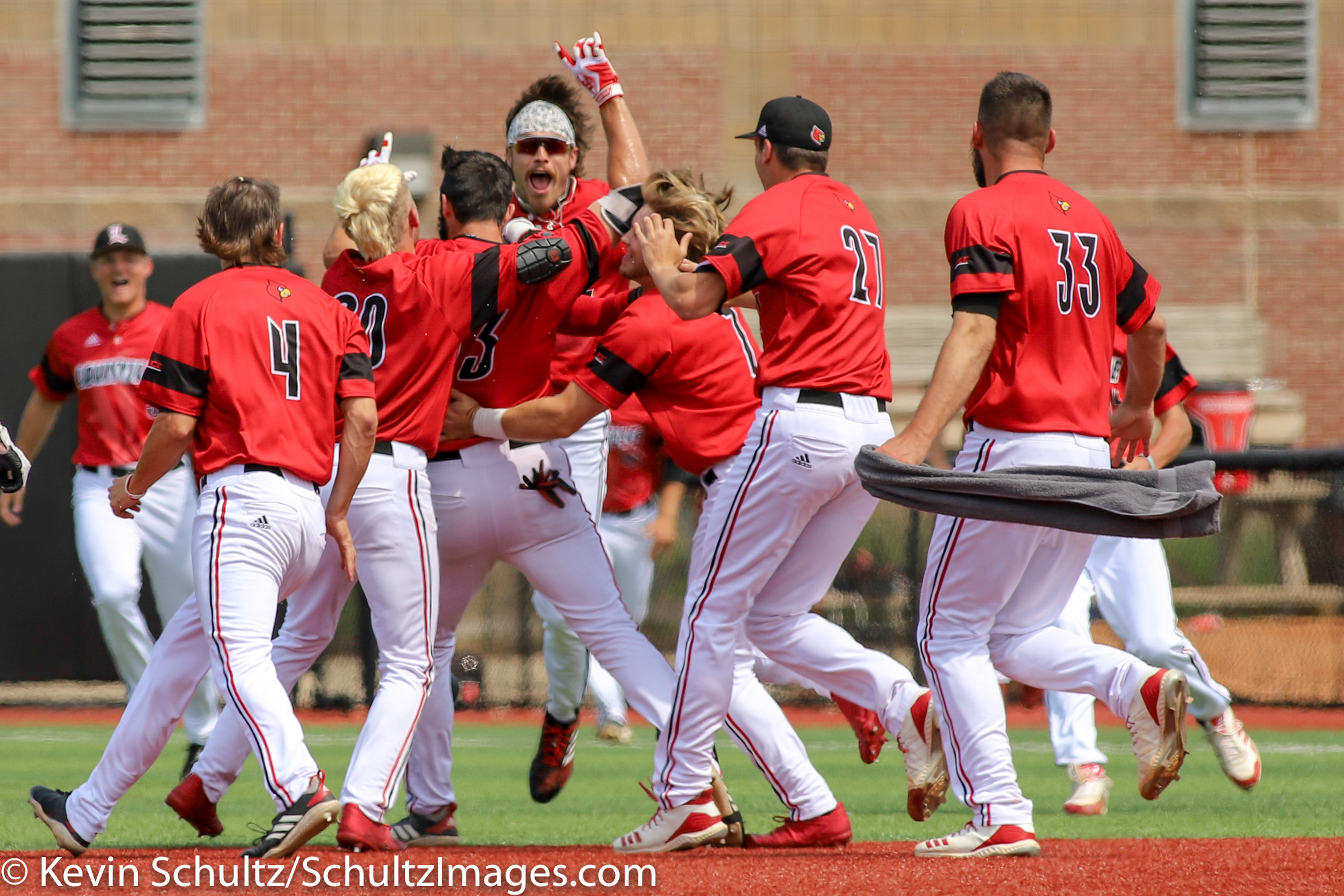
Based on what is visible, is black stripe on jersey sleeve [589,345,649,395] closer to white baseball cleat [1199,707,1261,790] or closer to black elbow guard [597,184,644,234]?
black elbow guard [597,184,644,234]

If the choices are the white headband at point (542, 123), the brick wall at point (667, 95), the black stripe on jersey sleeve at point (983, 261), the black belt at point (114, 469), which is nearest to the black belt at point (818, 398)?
the black stripe on jersey sleeve at point (983, 261)

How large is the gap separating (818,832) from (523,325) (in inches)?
77.7

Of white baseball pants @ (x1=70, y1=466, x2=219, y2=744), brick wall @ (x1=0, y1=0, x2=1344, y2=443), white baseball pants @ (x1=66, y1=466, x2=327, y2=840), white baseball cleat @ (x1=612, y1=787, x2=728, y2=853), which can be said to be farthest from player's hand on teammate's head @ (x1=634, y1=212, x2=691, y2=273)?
brick wall @ (x1=0, y1=0, x2=1344, y2=443)

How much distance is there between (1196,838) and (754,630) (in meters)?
1.68

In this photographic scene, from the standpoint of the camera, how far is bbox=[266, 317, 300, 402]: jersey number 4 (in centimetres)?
520

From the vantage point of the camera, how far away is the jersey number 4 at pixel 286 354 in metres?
5.20

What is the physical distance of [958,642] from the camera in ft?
17.3

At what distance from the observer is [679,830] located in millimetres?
5398

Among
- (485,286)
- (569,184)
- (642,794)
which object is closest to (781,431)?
(485,286)

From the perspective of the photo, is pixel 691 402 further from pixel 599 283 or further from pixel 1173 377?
pixel 1173 377

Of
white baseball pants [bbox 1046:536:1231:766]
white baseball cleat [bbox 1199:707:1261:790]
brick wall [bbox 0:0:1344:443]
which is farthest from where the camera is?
brick wall [bbox 0:0:1344:443]

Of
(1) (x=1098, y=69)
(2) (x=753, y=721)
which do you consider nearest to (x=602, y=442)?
(2) (x=753, y=721)

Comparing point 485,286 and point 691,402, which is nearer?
point 485,286

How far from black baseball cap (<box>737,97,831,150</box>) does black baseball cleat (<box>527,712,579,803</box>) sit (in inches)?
100
